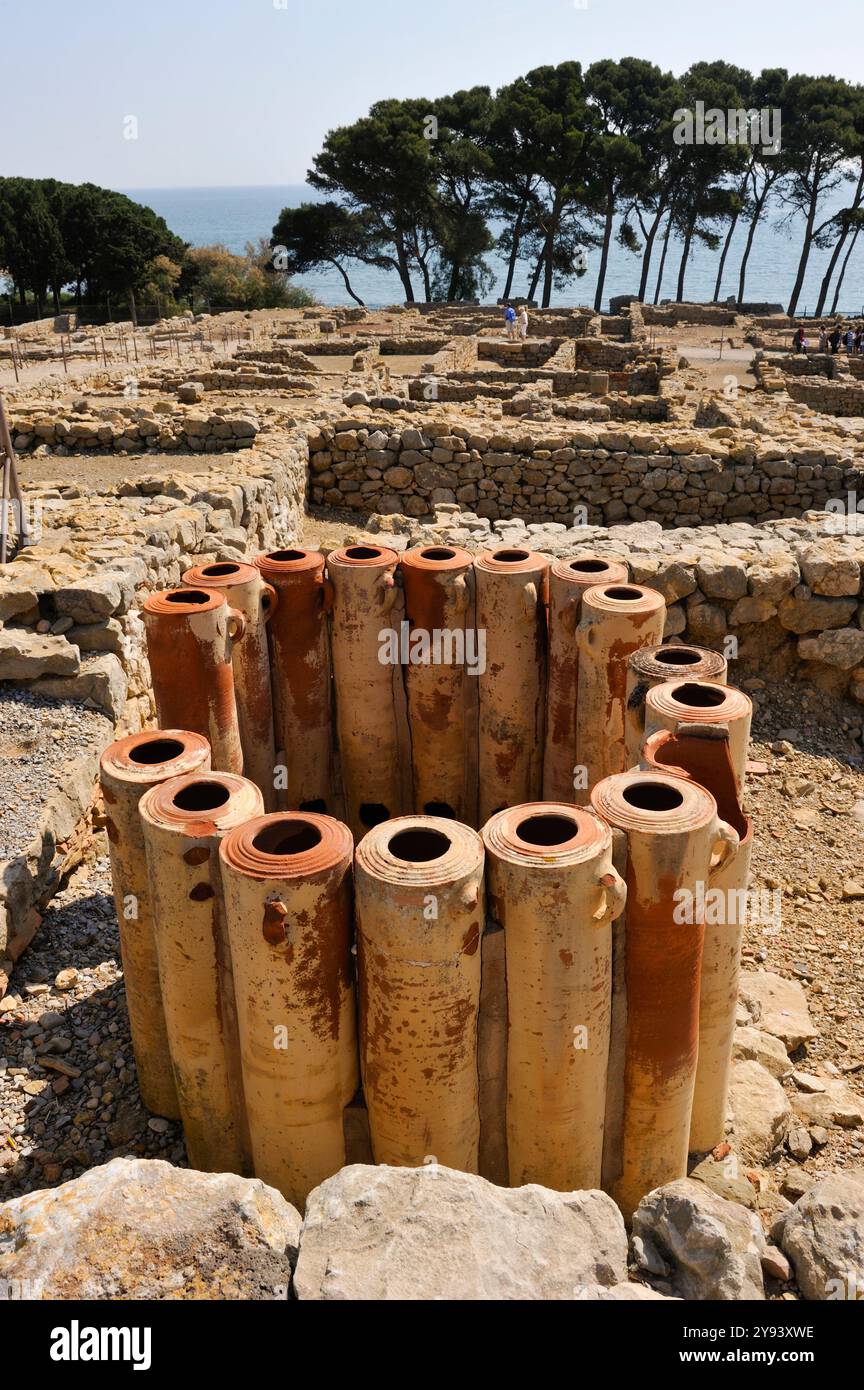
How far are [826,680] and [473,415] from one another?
9764 mm

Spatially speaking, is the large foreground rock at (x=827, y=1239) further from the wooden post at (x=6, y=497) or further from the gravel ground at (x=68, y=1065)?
the wooden post at (x=6, y=497)

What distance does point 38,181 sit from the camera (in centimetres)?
4741

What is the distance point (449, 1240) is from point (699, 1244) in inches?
37.4

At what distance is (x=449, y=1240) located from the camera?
3.14 m

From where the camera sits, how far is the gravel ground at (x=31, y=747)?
597cm

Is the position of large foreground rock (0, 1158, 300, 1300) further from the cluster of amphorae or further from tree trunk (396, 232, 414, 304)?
tree trunk (396, 232, 414, 304)

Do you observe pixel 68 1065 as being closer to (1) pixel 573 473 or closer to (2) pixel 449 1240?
(2) pixel 449 1240

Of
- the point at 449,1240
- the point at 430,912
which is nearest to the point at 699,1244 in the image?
the point at 449,1240

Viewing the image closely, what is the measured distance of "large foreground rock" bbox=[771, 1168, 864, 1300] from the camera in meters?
3.50

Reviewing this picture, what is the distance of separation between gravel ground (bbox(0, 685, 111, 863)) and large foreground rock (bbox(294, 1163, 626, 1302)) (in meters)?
3.36

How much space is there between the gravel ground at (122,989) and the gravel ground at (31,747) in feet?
2.02

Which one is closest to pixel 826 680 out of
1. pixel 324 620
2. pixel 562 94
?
pixel 324 620

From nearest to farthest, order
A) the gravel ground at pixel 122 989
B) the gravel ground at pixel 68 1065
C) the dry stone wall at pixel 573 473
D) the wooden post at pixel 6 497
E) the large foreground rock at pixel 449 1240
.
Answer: the large foreground rock at pixel 449 1240, the gravel ground at pixel 68 1065, the gravel ground at pixel 122 989, the wooden post at pixel 6 497, the dry stone wall at pixel 573 473

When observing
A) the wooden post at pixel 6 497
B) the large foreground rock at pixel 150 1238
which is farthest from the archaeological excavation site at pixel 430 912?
the wooden post at pixel 6 497
